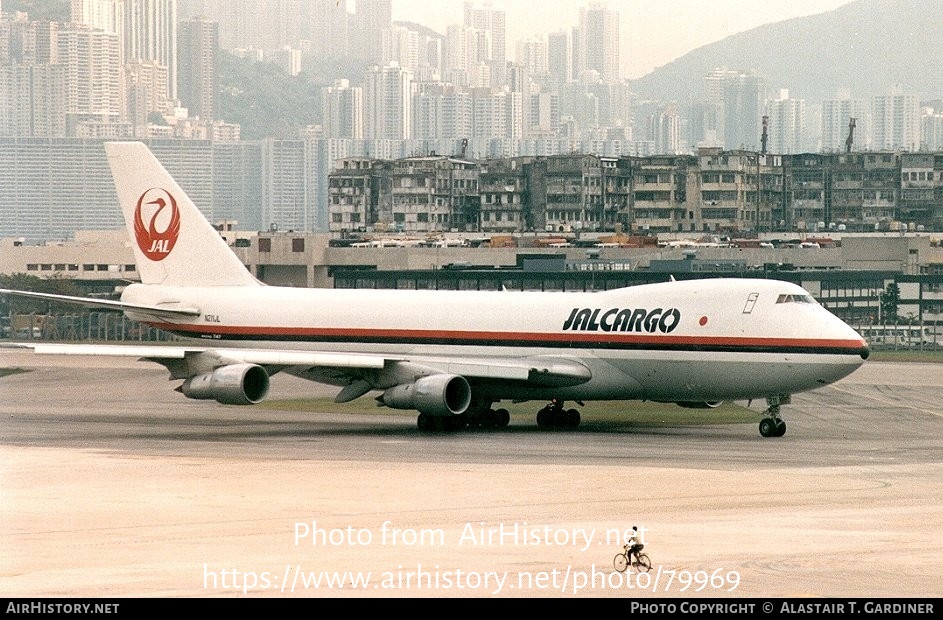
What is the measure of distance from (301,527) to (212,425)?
915 inches

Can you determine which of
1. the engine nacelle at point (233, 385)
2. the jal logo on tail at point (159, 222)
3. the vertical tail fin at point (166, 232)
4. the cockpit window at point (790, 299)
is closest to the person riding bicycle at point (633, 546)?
the cockpit window at point (790, 299)

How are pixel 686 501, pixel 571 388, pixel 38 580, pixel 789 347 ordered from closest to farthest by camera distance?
pixel 38 580 < pixel 686 501 < pixel 789 347 < pixel 571 388

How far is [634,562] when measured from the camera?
81.8ft

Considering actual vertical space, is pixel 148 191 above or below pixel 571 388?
above

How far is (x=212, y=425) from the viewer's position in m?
51.7

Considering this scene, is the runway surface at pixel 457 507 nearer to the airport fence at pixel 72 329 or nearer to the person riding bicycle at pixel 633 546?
the person riding bicycle at pixel 633 546

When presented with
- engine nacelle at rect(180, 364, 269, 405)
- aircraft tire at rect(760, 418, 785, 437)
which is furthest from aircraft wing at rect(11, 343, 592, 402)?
aircraft tire at rect(760, 418, 785, 437)

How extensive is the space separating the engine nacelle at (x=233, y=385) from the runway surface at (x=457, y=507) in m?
1.19

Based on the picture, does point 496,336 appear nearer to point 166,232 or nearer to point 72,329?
point 166,232

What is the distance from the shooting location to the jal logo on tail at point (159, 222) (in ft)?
188

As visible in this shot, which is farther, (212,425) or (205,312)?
(205,312)

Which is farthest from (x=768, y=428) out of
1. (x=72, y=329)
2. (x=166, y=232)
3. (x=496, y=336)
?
(x=72, y=329)
